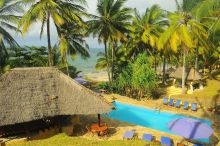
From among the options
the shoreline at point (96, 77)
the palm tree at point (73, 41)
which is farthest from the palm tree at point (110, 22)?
the shoreline at point (96, 77)

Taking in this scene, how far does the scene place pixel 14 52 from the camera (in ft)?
96.0

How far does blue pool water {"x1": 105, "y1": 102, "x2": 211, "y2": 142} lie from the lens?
20938 mm

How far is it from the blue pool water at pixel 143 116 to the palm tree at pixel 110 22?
769cm

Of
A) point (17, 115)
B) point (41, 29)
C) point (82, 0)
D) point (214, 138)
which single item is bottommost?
point (214, 138)

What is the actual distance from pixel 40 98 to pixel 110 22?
14.3m

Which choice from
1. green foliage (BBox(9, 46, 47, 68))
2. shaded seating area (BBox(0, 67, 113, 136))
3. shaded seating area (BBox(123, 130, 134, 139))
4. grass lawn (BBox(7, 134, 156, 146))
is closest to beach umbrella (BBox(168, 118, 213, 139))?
grass lawn (BBox(7, 134, 156, 146))

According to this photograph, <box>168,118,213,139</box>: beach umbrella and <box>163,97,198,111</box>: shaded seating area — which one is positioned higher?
<box>168,118,213,139</box>: beach umbrella

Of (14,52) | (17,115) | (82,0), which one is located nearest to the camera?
(17,115)

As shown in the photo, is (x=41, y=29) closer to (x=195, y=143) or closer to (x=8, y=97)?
(x=8, y=97)

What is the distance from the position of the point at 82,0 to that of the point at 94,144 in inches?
501

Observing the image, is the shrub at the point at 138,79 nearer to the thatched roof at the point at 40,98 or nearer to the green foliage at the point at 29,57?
the green foliage at the point at 29,57

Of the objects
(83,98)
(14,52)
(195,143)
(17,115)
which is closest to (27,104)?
(17,115)

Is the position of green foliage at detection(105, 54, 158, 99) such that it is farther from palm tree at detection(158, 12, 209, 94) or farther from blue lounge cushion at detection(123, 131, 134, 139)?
blue lounge cushion at detection(123, 131, 134, 139)

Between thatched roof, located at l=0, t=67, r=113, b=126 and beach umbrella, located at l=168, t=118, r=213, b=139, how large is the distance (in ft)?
13.5
